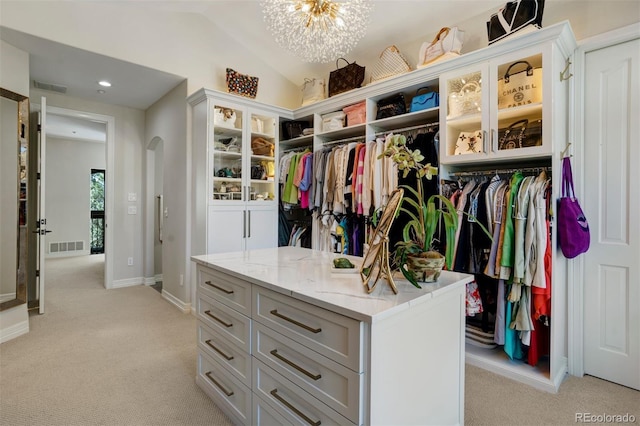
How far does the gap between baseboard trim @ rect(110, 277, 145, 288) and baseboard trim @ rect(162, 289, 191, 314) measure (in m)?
0.94

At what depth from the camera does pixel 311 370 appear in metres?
1.31

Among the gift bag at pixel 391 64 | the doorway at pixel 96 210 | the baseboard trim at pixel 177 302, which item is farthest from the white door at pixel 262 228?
the doorway at pixel 96 210

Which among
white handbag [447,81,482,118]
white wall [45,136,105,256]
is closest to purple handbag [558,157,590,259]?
white handbag [447,81,482,118]

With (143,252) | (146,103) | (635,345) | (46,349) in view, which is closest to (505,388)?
(635,345)

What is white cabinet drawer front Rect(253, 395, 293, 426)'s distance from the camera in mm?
1457

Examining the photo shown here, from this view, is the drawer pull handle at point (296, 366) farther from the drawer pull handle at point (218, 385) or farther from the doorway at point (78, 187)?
the doorway at point (78, 187)

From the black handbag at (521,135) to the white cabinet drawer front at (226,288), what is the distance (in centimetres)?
204

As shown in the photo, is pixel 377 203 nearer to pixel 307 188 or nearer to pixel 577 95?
pixel 307 188

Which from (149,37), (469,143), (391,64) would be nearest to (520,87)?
(469,143)

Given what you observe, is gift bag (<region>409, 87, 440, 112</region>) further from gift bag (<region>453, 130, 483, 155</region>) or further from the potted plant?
the potted plant

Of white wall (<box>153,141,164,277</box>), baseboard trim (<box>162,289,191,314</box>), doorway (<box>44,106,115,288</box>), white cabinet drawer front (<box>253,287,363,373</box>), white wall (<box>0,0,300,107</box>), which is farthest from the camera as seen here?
doorway (<box>44,106,115,288</box>)

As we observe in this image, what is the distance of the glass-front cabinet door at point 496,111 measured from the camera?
2.24 m

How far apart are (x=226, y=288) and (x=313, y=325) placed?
0.71 m

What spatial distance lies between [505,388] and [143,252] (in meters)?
4.82
